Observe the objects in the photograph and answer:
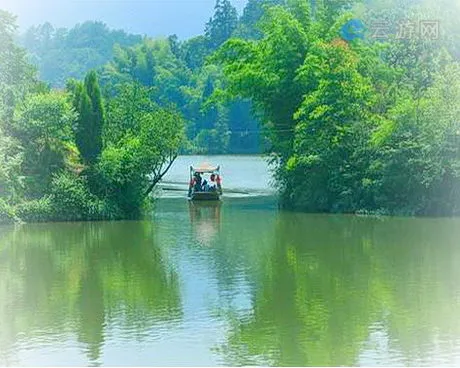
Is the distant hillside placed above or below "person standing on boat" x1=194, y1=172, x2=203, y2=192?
above

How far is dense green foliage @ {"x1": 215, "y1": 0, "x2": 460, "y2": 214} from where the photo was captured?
96.6 ft

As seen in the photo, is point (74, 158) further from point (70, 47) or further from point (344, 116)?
point (70, 47)

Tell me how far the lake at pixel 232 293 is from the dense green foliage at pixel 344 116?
1797 mm

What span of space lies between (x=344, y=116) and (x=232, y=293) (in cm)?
1599

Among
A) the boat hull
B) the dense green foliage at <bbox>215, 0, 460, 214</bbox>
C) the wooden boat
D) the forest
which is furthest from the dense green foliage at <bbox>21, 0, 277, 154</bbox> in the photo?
the forest

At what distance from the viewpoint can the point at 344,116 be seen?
32.0 meters

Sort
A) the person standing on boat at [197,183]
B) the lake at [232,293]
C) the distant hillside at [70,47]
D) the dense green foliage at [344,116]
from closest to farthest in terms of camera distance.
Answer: the lake at [232,293]
the dense green foliage at [344,116]
the person standing on boat at [197,183]
the distant hillside at [70,47]

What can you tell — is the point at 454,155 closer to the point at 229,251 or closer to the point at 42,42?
the point at 229,251

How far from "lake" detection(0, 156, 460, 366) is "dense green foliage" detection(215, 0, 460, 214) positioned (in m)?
1.80

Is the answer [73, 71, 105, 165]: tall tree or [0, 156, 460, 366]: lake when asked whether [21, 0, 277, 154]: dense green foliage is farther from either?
[0, 156, 460, 366]: lake

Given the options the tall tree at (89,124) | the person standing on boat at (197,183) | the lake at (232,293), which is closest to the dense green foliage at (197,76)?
Result: the person standing on boat at (197,183)

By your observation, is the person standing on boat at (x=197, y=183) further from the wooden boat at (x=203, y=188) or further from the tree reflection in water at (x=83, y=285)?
the tree reflection in water at (x=83, y=285)

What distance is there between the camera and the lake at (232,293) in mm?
12797

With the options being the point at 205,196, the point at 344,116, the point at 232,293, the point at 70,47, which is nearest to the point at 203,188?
the point at 205,196
